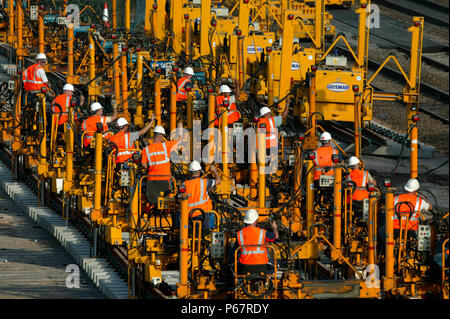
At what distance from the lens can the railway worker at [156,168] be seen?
17.1m

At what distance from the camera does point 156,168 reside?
17344 mm

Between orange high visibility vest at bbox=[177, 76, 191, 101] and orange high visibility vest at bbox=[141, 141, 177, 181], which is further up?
orange high visibility vest at bbox=[177, 76, 191, 101]

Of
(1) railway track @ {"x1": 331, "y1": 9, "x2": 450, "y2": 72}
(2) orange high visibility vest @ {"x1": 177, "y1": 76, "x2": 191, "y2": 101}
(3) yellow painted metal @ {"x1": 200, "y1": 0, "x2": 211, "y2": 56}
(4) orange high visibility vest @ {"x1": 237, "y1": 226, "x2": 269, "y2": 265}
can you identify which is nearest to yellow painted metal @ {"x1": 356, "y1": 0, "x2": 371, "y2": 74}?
(2) orange high visibility vest @ {"x1": 177, "y1": 76, "x2": 191, "y2": 101}

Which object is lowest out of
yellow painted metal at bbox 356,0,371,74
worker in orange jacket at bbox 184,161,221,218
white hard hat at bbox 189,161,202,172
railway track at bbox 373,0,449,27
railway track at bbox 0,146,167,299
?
railway track at bbox 0,146,167,299

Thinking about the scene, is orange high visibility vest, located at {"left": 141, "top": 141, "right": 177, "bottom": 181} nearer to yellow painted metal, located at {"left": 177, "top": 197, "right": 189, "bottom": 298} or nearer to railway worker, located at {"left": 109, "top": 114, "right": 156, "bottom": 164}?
railway worker, located at {"left": 109, "top": 114, "right": 156, "bottom": 164}

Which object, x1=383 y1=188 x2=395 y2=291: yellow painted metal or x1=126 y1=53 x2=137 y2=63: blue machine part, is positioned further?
x1=126 y1=53 x2=137 y2=63: blue machine part

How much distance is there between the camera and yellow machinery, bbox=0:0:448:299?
15.6 meters

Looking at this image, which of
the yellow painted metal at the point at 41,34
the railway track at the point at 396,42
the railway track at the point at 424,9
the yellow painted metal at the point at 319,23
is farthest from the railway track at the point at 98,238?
the railway track at the point at 424,9

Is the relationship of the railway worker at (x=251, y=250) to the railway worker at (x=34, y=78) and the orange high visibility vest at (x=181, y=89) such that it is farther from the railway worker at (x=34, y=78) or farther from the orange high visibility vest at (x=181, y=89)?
the railway worker at (x=34, y=78)

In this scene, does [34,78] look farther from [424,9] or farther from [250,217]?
[424,9]

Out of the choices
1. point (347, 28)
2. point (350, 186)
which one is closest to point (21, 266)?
point (350, 186)

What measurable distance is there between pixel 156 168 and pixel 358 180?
114 inches

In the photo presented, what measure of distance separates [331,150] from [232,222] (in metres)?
3.17
